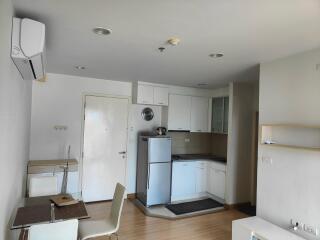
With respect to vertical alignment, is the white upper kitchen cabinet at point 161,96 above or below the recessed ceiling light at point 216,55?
below

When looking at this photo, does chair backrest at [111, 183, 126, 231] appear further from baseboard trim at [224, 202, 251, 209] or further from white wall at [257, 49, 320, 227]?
baseboard trim at [224, 202, 251, 209]

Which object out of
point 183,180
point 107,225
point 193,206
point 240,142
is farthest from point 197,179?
point 107,225

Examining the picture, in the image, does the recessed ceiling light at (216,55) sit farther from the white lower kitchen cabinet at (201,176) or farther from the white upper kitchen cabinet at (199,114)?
the white lower kitchen cabinet at (201,176)

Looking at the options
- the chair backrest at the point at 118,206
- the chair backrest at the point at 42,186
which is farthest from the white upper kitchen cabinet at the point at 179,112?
the chair backrest at the point at 42,186

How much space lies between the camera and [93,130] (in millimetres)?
4414

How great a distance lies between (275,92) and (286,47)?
2.07 ft

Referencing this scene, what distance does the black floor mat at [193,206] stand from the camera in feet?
13.6

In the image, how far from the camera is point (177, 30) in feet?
6.72

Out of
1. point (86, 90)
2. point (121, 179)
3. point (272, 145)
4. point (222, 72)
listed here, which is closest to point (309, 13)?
point (272, 145)

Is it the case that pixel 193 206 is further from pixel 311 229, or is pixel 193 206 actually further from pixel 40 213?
pixel 40 213

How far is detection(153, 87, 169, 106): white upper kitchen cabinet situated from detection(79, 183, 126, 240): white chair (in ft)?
7.79

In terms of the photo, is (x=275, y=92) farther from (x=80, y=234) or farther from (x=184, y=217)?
(x=80, y=234)

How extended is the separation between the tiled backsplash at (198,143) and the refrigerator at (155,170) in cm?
79

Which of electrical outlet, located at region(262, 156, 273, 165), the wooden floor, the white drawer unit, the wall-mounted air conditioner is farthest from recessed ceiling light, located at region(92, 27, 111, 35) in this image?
the wooden floor
